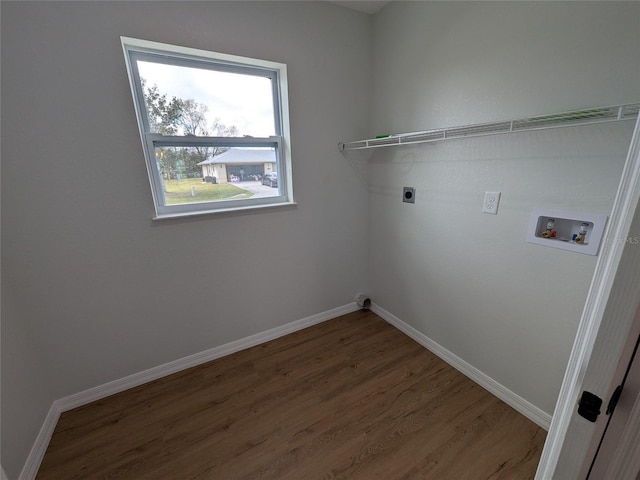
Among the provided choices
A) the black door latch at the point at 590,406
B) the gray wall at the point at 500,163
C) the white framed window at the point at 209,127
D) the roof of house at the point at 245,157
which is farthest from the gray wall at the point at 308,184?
the black door latch at the point at 590,406

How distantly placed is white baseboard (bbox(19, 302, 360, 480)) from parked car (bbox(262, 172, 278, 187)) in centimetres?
115

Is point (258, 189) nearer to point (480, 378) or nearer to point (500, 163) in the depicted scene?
point (500, 163)

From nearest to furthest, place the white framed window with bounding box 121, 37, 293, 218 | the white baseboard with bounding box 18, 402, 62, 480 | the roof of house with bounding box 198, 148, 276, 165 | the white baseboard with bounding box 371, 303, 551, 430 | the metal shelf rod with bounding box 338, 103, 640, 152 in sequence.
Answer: the metal shelf rod with bounding box 338, 103, 640, 152 < the white baseboard with bounding box 18, 402, 62, 480 < the white baseboard with bounding box 371, 303, 551, 430 < the white framed window with bounding box 121, 37, 293, 218 < the roof of house with bounding box 198, 148, 276, 165

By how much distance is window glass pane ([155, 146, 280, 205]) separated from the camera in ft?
5.53

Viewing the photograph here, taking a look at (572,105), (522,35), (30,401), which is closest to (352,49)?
(522,35)

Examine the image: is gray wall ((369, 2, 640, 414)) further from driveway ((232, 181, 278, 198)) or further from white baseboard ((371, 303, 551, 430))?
driveway ((232, 181, 278, 198))

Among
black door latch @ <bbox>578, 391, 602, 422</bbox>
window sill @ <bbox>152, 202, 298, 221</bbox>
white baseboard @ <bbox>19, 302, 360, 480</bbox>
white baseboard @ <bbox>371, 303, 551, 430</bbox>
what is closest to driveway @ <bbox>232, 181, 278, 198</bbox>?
window sill @ <bbox>152, 202, 298, 221</bbox>

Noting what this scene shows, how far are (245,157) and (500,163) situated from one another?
156 centimetres

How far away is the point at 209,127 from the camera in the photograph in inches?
67.8

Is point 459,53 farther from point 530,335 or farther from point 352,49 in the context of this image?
point 530,335

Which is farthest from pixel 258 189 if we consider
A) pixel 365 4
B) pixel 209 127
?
pixel 365 4

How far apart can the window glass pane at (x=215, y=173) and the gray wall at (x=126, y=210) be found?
0.17 meters

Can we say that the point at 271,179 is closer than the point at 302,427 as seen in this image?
No

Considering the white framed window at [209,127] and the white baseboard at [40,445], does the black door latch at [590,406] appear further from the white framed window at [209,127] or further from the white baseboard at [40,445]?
the white baseboard at [40,445]
